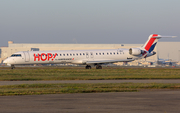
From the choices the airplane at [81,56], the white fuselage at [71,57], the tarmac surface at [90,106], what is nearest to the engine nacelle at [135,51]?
the airplane at [81,56]

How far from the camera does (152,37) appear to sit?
Answer: 56.6 m

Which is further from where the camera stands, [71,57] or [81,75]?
[71,57]

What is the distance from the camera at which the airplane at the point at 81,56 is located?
4912 cm

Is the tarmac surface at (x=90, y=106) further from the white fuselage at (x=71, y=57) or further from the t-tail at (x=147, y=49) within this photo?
the t-tail at (x=147, y=49)

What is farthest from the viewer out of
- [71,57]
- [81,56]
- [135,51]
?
[135,51]

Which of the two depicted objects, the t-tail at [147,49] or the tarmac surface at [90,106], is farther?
the t-tail at [147,49]

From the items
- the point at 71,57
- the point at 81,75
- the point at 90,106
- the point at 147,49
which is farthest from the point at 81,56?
the point at 90,106

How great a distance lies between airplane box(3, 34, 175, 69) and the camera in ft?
161

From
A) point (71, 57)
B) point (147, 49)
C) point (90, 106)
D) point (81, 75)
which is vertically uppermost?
point (147, 49)

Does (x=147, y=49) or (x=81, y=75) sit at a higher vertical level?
(x=147, y=49)

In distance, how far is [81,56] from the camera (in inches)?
2030

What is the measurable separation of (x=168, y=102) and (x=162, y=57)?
526 ft

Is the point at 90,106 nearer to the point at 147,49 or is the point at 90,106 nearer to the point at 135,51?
the point at 135,51

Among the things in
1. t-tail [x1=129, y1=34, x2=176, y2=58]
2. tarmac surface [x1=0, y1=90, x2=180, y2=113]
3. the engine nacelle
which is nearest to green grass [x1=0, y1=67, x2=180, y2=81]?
the engine nacelle
